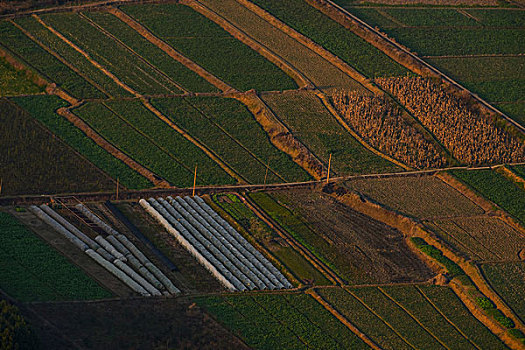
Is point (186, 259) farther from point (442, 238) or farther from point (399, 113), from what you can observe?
point (399, 113)

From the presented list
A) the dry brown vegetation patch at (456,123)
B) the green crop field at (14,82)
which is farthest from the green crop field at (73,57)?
the dry brown vegetation patch at (456,123)

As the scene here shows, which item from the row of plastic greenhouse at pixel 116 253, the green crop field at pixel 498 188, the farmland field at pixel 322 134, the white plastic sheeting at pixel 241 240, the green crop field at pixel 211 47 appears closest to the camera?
the row of plastic greenhouse at pixel 116 253

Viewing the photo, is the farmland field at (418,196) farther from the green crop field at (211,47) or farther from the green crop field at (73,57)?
the green crop field at (73,57)

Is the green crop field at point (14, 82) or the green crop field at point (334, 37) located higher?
the green crop field at point (334, 37)

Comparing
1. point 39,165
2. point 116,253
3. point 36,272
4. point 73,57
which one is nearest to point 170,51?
point 73,57

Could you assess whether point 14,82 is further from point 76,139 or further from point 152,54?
point 152,54

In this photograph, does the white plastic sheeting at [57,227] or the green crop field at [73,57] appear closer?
the white plastic sheeting at [57,227]
